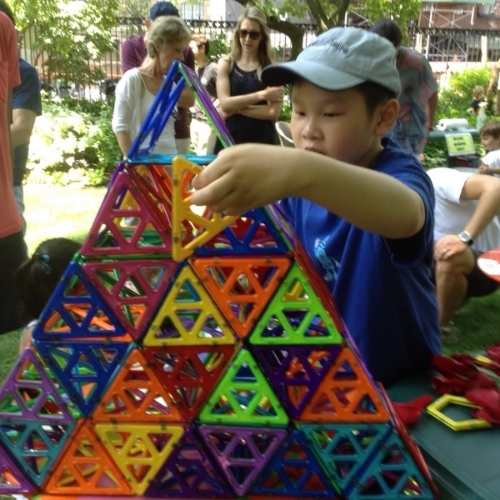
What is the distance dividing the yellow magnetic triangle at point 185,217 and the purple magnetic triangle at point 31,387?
0.80ft

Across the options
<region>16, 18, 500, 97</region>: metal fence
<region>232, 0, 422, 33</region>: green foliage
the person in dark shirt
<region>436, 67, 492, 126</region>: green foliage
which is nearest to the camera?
the person in dark shirt

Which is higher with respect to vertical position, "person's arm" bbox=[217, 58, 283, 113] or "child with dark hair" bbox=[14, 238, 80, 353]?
"person's arm" bbox=[217, 58, 283, 113]

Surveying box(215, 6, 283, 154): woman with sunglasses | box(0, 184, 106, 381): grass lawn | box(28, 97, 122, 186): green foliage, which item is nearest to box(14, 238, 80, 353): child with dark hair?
box(215, 6, 283, 154): woman with sunglasses

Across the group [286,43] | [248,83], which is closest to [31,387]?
[248,83]

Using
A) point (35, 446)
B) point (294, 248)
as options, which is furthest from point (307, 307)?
point (35, 446)

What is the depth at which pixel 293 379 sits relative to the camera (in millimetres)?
765

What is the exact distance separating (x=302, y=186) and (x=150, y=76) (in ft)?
8.84

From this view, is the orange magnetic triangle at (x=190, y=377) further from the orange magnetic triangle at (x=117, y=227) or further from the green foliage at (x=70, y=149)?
the green foliage at (x=70, y=149)

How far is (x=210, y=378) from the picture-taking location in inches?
30.3

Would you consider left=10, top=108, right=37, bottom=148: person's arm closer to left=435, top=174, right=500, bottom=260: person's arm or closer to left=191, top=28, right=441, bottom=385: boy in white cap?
left=191, top=28, right=441, bottom=385: boy in white cap

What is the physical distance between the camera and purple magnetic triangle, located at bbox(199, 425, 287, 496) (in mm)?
769

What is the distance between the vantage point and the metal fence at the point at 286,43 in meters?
9.28

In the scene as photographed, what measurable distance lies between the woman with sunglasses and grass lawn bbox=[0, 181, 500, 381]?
153 centimetres

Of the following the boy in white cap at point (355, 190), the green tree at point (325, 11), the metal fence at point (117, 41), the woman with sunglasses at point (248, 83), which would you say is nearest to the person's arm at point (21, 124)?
the woman with sunglasses at point (248, 83)
